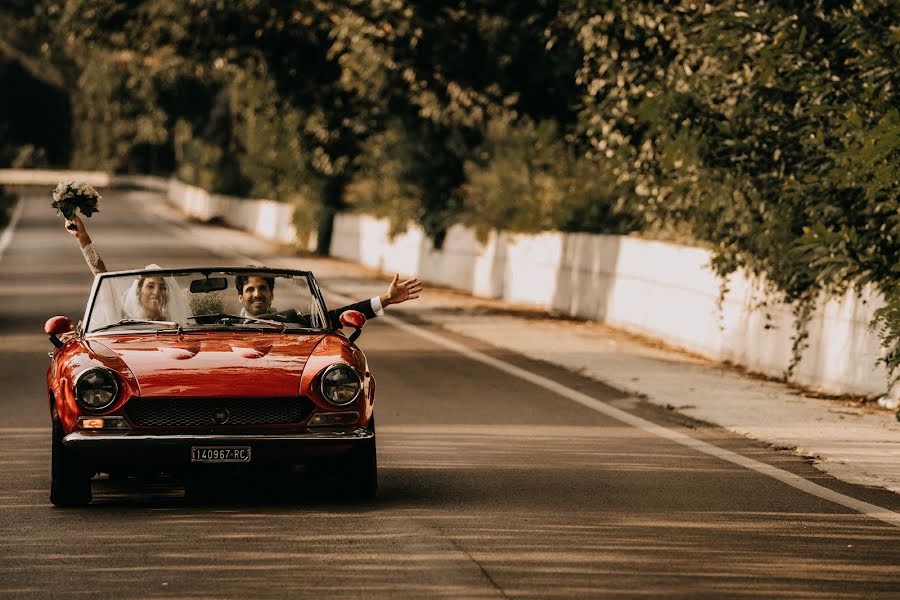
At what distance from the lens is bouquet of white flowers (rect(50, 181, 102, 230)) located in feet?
38.9

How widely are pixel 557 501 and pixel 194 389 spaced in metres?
1.99

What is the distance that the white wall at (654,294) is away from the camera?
15.6 m

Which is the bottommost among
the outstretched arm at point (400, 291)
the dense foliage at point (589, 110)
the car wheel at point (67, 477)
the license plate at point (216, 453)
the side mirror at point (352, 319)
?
the car wheel at point (67, 477)

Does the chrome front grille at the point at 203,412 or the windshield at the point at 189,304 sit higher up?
the windshield at the point at 189,304

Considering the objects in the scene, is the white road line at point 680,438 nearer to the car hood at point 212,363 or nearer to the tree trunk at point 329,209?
the car hood at point 212,363

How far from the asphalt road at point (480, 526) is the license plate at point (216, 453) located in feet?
0.94

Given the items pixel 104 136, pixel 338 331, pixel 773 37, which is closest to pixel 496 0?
pixel 773 37

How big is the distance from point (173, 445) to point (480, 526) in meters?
1.58

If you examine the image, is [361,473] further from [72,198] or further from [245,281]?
[72,198]

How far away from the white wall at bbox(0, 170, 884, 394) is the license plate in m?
7.25

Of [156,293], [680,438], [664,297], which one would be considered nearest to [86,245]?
[156,293]

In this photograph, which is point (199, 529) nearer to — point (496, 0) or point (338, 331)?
point (338, 331)

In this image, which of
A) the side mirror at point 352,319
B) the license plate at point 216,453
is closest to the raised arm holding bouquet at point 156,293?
the side mirror at point 352,319

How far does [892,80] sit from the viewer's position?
13.6 meters
